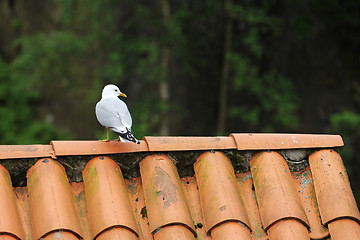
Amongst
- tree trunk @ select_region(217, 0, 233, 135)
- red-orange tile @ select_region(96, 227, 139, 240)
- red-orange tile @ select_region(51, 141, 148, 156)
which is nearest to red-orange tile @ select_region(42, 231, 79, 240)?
red-orange tile @ select_region(96, 227, 139, 240)

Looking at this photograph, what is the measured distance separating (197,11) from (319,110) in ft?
10.7

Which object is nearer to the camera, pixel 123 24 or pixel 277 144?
pixel 277 144

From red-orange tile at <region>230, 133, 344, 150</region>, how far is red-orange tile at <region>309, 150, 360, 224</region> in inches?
2.0

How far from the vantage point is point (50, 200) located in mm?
2023

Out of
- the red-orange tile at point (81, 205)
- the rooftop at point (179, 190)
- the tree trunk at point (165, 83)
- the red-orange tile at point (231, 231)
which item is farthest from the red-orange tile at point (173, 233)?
the tree trunk at point (165, 83)

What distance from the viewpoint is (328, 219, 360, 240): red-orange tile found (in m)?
2.09

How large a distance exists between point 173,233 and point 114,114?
77 centimetres

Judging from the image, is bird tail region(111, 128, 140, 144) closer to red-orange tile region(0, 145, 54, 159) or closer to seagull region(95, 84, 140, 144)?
seagull region(95, 84, 140, 144)

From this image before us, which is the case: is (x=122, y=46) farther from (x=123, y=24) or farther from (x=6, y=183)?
(x=6, y=183)

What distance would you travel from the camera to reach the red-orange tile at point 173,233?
2002 mm

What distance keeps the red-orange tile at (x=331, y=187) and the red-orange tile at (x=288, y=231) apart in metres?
0.14

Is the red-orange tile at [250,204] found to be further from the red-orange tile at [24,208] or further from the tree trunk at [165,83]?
the tree trunk at [165,83]

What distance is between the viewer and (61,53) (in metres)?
9.84

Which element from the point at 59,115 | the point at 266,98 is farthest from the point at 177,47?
the point at 59,115
